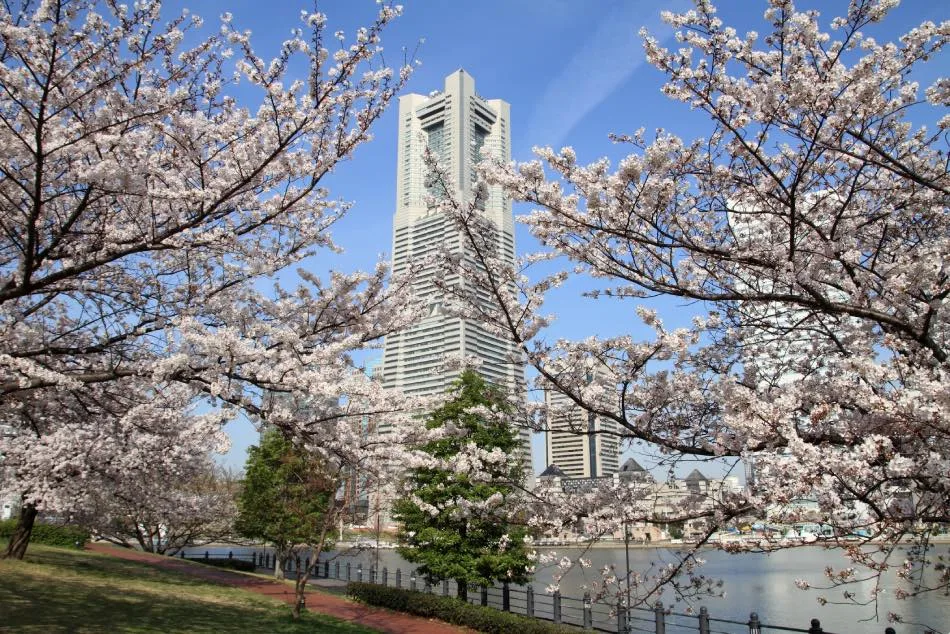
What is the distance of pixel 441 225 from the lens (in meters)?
5.87

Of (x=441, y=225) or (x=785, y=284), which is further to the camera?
(x=441, y=225)

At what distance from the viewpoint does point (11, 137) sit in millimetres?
4852

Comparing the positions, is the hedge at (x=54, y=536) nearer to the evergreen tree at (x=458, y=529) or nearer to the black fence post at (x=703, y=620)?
the evergreen tree at (x=458, y=529)

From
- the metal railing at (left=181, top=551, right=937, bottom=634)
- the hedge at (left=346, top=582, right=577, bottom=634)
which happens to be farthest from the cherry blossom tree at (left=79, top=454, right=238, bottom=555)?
the hedge at (left=346, top=582, right=577, bottom=634)

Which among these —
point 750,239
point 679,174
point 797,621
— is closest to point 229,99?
point 679,174

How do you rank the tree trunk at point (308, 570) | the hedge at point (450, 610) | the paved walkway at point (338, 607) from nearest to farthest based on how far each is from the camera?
1. the hedge at point (450, 610)
2. the tree trunk at point (308, 570)
3. the paved walkway at point (338, 607)

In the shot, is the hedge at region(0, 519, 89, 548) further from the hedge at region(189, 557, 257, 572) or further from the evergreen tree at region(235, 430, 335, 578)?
the evergreen tree at region(235, 430, 335, 578)

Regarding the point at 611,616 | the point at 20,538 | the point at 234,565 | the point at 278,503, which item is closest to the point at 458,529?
the point at 278,503

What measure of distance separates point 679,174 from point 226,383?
13.3 feet

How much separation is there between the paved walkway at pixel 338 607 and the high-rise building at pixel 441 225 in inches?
215

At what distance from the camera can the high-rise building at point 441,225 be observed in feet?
17.0

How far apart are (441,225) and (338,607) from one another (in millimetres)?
13468

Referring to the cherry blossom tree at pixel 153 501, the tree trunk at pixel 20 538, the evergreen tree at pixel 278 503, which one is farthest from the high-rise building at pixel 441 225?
the tree trunk at pixel 20 538

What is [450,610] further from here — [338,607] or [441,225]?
[441,225]
